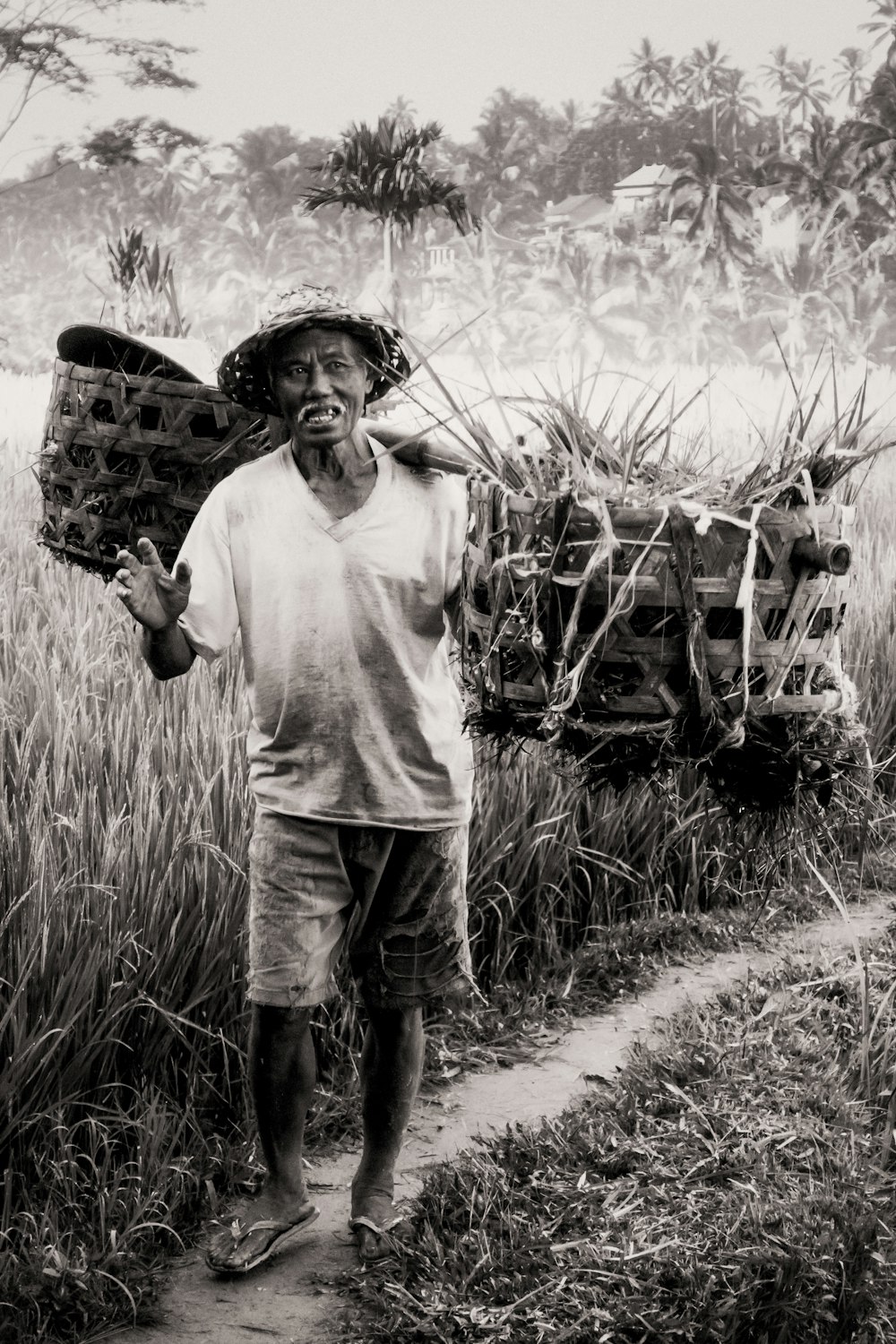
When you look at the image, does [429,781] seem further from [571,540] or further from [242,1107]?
[242,1107]

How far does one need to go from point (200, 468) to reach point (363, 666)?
460mm

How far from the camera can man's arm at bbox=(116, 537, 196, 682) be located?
1.98 m

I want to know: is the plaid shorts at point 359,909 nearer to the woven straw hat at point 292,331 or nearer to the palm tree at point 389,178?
the woven straw hat at point 292,331

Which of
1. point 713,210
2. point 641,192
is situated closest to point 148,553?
point 713,210

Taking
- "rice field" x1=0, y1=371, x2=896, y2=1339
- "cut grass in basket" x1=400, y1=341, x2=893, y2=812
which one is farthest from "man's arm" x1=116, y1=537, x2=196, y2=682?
"rice field" x1=0, y1=371, x2=896, y2=1339

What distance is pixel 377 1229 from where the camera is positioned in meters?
2.42

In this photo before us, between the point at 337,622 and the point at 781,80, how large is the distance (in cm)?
3102

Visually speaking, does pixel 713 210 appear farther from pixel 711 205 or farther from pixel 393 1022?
pixel 393 1022

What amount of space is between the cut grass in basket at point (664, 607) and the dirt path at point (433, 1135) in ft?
2.40

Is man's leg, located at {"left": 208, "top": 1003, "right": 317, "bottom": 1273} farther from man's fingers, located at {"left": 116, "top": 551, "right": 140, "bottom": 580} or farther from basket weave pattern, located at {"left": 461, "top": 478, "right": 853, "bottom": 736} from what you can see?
basket weave pattern, located at {"left": 461, "top": 478, "right": 853, "bottom": 736}

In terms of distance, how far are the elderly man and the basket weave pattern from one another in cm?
50

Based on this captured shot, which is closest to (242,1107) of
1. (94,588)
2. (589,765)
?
(589,765)

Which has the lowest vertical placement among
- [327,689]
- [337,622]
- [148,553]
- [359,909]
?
[359,909]

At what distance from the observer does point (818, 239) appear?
28.4m
